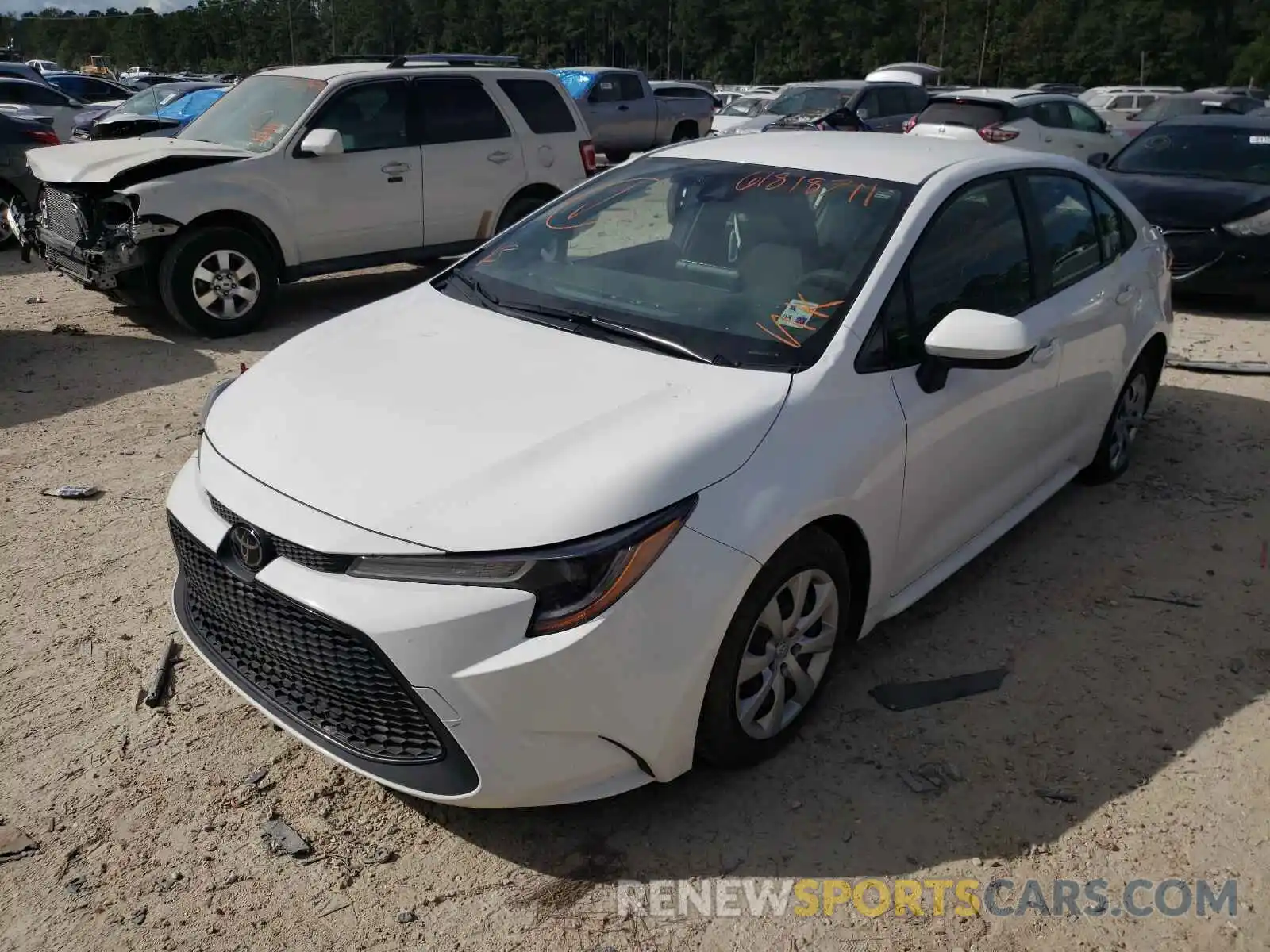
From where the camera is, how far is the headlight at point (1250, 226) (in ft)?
27.5

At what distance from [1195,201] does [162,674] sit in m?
8.54

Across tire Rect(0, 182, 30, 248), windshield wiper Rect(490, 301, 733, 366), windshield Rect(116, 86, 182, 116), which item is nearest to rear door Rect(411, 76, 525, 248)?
tire Rect(0, 182, 30, 248)

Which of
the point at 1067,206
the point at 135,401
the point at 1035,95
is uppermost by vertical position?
the point at 1035,95

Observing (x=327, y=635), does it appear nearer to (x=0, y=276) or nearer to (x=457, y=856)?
(x=457, y=856)

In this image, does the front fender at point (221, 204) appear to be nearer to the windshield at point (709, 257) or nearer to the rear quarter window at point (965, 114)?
the windshield at point (709, 257)

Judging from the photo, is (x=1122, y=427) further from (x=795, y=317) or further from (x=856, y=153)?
(x=795, y=317)

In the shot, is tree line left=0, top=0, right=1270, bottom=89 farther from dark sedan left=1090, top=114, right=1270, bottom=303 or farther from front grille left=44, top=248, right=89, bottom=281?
front grille left=44, top=248, right=89, bottom=281

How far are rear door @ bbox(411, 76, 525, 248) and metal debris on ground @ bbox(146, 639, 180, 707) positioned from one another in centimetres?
562

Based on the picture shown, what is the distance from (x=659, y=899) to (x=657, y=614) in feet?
2.48

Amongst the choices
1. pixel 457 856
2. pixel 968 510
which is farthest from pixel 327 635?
pixel 968 510

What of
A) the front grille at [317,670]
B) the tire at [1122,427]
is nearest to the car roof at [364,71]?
the tire at [1122,427]

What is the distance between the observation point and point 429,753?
2.58 m

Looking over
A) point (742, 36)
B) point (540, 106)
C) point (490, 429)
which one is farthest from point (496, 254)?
point (742, 36)

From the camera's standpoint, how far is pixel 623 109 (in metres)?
20.5
